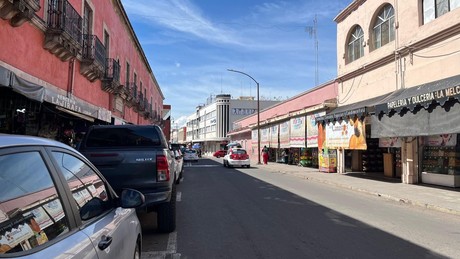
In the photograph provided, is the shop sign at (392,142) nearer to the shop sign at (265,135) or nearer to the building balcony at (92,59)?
the building balcony at (92,59)

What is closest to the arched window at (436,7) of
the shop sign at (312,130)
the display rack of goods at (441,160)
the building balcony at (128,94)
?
the display rack of goods at (441,160)

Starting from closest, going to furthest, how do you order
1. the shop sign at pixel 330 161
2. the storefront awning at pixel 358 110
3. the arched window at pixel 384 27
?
the storefront awning at pixel 358 110 < the arched window at pixel 384 27 < the shop sign at pixel 330 161

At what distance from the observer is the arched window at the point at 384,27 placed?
20.0 meters

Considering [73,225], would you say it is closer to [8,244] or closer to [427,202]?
[8,244]

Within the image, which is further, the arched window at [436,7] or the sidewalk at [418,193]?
the arched window at [436,7]

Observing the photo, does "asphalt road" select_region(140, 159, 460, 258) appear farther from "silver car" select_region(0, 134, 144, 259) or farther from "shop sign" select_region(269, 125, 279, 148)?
"shop sign" select_region(269, 125, 279, 148)

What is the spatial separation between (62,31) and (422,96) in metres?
12.1

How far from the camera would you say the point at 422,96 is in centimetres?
1470

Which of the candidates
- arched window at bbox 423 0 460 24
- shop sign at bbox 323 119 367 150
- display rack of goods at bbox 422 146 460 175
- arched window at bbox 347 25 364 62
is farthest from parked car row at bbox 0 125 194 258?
arched window at bbox 347 25 364 62

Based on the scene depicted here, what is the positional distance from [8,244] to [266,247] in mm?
5277

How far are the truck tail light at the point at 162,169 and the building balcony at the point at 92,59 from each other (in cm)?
1021

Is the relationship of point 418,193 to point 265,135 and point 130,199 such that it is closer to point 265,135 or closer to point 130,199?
point 130,199

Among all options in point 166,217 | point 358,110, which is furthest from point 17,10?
point 358,110

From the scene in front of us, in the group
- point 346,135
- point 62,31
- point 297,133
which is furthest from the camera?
point 297,133
